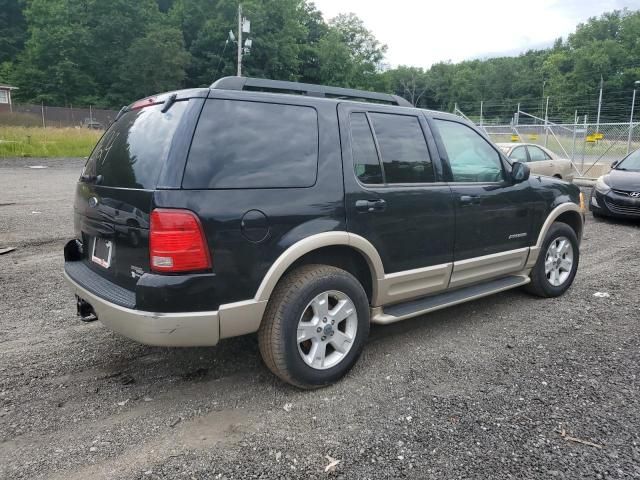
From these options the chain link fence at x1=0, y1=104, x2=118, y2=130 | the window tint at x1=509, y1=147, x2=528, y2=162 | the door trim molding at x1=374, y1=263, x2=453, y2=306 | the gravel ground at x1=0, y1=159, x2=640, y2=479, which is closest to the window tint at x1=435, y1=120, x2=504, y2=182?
the door trim molding at x1=374, y1=263, x2=453, y2=306

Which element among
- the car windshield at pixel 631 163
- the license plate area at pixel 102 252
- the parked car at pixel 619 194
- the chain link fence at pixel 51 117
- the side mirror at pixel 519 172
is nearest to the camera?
the license plate area at pixel 102 252

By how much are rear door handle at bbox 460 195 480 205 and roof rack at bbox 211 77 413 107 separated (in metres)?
0.91

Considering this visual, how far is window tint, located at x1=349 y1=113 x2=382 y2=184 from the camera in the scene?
11.3ft

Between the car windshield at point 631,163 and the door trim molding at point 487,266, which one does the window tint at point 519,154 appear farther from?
the door trim molding at point 487,266

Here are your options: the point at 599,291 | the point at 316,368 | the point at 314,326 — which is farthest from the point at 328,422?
the point at 599,291

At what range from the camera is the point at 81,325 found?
13.8ft

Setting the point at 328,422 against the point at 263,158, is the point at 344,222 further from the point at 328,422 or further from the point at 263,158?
the point at 328,422

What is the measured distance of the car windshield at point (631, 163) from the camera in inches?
405

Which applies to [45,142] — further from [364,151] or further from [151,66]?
[151,66]

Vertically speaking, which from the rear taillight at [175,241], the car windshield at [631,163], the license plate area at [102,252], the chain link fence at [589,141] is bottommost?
the license plate area at [102,252]

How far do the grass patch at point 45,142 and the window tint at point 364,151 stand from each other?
69.4 feet

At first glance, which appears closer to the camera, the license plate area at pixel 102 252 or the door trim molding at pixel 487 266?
the license plate area at pixel 102 252

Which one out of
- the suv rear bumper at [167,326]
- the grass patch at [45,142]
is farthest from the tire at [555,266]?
the grass patch at [45,142]

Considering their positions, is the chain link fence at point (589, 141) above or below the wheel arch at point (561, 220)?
above
